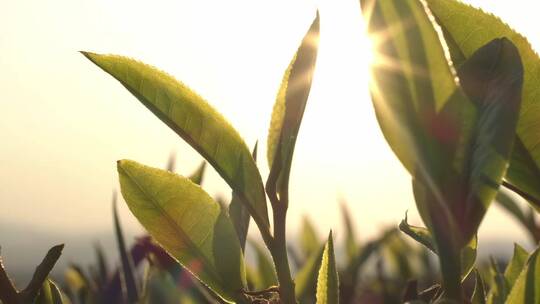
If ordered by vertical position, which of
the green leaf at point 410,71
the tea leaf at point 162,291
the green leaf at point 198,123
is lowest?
the tea leaf at point 162,291

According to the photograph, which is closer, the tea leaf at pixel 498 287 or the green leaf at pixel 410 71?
the green leaf at pixel 410 71

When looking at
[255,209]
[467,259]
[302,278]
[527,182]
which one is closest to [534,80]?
[527,182]

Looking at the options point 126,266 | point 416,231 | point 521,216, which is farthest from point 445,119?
point 521,216

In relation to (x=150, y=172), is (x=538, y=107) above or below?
above

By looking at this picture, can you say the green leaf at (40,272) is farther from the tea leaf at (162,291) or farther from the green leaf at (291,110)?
the green leaf at (291,110)

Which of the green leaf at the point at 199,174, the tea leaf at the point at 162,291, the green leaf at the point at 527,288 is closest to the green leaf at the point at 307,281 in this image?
the green leaf at the point at 199,174

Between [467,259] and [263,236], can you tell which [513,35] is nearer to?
[467,259]
